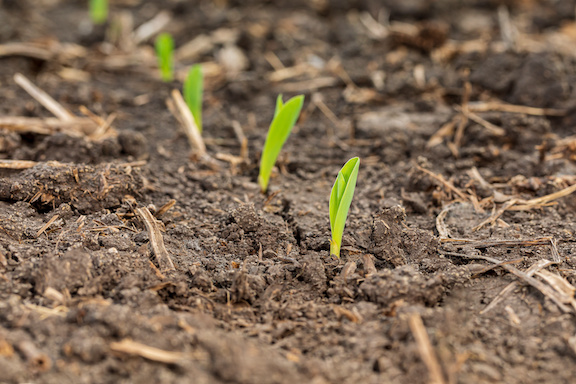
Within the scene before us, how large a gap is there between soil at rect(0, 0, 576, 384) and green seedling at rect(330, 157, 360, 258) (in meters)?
0.09

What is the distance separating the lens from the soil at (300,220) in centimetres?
117

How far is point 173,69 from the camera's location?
318cm

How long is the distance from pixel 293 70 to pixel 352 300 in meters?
1.98

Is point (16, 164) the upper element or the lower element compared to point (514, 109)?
upper

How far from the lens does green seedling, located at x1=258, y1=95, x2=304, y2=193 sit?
5.92 ft

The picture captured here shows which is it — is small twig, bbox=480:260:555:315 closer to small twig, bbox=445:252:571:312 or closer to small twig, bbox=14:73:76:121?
small twig, bbox=445:252:571:312

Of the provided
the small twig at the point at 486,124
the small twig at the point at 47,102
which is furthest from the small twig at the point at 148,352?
the small twig at the point at 486,124

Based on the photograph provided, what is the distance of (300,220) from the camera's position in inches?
72.4

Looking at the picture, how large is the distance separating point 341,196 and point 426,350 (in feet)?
1.76

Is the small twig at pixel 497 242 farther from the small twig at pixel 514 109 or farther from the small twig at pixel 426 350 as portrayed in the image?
the small twig at pixel 514 109

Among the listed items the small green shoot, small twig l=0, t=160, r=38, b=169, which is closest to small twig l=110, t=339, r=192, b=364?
small twig l=0, t=160, r=38, b=169

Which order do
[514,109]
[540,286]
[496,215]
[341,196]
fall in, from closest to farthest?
[540,286] < [341,196] < [496,215] < [514,109]

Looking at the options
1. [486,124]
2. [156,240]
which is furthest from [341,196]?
[486,124]

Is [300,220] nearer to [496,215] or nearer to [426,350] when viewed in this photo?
[496,215]
